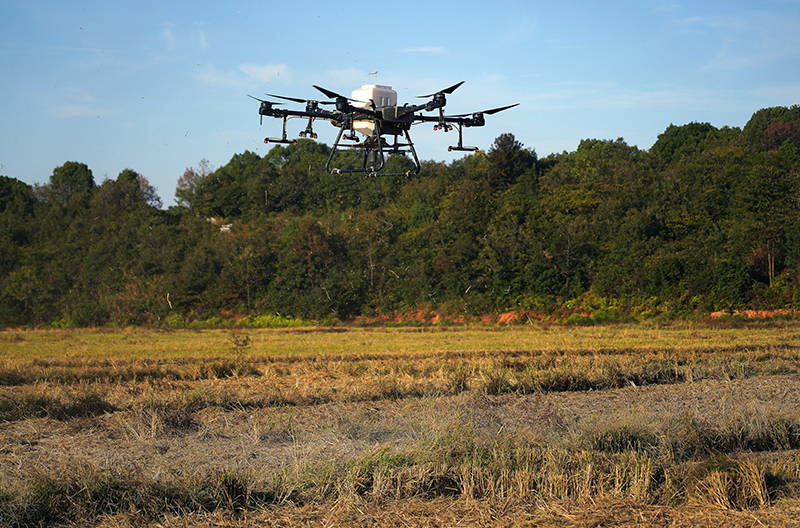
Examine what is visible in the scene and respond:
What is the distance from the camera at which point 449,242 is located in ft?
206

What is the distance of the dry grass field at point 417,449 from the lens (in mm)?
7523

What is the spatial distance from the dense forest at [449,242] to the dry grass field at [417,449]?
35.7 m

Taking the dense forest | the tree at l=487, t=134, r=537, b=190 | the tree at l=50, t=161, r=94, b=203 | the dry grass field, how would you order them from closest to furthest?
1. the dry grass field
2. the dense forest
3. the tree at l=487, t=134, r=537, b=190
4. the tree at l=50, t=161, r=94, b=203

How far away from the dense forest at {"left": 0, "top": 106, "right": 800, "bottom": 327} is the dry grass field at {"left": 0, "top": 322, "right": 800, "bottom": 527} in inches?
1406

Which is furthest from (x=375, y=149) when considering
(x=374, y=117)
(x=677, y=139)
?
(x=677, y=139)

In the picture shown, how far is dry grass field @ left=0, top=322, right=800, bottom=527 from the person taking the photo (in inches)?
296

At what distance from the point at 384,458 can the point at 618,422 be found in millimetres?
3938

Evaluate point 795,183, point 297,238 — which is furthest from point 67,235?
point 795,183

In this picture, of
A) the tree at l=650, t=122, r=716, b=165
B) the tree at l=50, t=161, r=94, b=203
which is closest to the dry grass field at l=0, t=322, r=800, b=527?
the tree at l=650, t=122, r=716, b=165

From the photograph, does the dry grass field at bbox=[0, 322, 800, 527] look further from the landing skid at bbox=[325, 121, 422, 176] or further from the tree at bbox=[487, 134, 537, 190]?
the tree at bbox=[487, 134, 537, 190]

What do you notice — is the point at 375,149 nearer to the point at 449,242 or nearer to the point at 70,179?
the point at 449,242

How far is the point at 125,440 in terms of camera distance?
10.6m

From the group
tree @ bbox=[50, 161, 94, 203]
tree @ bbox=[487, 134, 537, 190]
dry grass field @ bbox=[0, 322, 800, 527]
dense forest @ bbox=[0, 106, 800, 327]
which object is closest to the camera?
dry grass field @ bbox=[0, 322, 800, 527]

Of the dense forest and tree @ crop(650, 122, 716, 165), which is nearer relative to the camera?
the dense forest
